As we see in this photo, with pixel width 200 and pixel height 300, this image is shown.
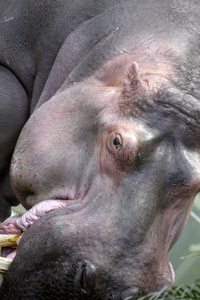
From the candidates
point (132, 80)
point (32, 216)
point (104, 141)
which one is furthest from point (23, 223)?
point (132, 80)

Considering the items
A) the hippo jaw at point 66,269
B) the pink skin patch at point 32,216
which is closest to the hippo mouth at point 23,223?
the pink skin patch at point 32,216

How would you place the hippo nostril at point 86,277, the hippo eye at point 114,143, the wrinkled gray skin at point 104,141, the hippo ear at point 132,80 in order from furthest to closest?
1. the hippo ear at point 132,80
2. the hippo eye at point 114,143
3. the wrinkled gray skin at point 104,141
4. the hippo nostril at point 86,277

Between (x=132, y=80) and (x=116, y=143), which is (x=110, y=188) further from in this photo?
(x=132, y=80)

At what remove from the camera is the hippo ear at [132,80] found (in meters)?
3.22

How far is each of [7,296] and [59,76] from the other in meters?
1.73

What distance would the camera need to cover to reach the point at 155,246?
9.56 feet

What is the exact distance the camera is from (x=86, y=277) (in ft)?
8.62

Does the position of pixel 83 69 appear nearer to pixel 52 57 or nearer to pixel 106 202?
pixel 52 57

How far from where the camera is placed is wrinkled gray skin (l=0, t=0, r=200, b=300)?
2746 millimetres

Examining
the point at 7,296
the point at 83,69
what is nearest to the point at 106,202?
the point at 7,296

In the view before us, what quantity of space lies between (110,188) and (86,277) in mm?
501

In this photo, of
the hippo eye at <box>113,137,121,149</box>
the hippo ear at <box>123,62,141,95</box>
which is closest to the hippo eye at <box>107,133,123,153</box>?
the hippo eye at <box>113,137,121,149</box>

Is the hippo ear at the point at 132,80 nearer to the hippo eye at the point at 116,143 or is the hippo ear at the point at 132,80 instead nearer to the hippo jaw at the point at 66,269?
the hippo eye at the point at 116,143

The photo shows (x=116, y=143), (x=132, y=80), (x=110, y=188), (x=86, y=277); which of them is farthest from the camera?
(x=132, y=80)
